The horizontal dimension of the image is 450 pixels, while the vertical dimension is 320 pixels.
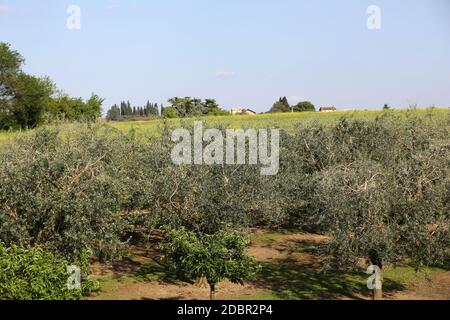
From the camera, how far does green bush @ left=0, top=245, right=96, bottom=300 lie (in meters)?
15.6

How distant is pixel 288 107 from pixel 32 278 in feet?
489

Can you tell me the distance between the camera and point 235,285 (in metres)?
23.9

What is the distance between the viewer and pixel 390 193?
61.9ft

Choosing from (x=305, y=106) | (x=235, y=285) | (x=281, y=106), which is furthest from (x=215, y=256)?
(x=281, y=106)

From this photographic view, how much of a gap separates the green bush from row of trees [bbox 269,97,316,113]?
396ft

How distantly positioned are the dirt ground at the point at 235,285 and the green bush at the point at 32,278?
5.86m

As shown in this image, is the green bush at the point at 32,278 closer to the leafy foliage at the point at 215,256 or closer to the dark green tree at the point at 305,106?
the leafy foliage at the point at 215,256

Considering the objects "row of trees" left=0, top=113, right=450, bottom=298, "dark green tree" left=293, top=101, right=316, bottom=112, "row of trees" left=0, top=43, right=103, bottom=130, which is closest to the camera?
"row of trees" left=0, top=113, right=450, bottom=298

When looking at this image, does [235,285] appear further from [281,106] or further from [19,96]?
[281,106]

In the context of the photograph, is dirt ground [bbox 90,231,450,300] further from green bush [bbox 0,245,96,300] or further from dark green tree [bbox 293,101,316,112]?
dark green tree [bbox 293,101,316,112]

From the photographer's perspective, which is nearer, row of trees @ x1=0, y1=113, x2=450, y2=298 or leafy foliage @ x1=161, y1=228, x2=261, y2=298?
leafy foliage @ x1=161, y1=228, x2=261, y2=298

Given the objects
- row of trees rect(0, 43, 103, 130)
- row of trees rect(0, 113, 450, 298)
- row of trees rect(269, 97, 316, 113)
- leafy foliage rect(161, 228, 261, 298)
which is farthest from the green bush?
row of trees rect(269, 97, 316, 113)
